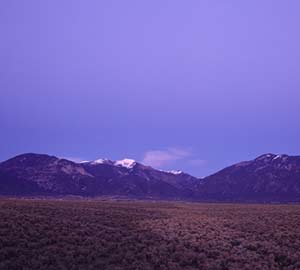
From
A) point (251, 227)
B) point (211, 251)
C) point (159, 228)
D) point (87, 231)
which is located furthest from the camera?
point (251, 227)

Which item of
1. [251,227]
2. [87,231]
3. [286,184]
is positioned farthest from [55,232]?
[286,184]

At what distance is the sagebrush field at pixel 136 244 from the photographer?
20438 millimetres

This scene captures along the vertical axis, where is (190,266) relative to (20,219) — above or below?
below

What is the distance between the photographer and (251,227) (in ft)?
118

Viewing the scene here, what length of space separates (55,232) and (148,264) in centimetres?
824

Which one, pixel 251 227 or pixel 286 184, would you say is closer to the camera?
pixel 251 227

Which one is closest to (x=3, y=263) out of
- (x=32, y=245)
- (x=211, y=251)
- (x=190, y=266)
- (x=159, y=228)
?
(x=32, y=245)

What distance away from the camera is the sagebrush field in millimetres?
20438

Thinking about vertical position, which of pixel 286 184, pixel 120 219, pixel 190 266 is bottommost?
pixel 190 266

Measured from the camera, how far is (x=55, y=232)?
85.5ft

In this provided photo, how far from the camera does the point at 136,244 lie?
25.3 metres

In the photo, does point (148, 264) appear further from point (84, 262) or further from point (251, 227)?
point (251, 227)

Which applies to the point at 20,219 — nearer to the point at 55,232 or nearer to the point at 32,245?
the point at 55,232

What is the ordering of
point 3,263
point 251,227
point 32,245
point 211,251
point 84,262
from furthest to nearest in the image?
1. point 251,227
2. point 211,251
3. point 32,245
4. point 84,262
5. point 3,263
